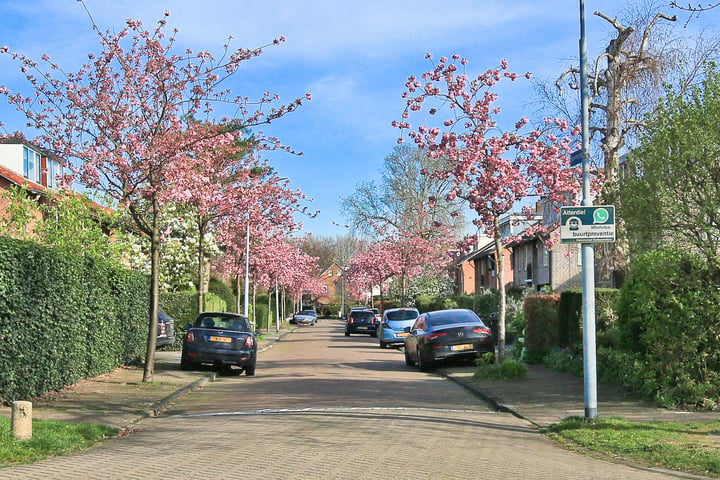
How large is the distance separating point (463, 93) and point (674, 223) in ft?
24.4

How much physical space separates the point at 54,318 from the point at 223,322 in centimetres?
733

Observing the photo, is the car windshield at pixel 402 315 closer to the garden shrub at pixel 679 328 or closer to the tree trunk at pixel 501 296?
the tree trunk at pixel 501 296

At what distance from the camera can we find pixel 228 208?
2581cm

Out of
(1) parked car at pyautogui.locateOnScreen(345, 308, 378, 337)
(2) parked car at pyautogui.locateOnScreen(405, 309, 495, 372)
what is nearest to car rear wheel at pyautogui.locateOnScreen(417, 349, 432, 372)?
(2) parked car at pyautogui.locateOnScreen(405, 309, 495, 372)

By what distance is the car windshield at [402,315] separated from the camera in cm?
3484

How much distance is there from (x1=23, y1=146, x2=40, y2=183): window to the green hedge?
61.0ft

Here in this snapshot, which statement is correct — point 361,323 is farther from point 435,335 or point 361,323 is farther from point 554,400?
point 554,400

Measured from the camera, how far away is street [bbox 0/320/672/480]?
818cm

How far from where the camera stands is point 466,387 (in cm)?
1769

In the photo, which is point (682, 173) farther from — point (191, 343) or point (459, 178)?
point (191, 343)

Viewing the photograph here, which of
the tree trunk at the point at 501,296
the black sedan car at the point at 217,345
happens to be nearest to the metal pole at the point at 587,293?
the tree trunk at the point at 501,296

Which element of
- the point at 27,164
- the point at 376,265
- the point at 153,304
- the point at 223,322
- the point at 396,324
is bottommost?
the point at 396,324

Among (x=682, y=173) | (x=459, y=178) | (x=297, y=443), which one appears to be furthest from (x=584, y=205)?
(x=459, y=178)

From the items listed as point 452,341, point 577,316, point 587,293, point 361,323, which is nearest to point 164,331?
point 452,341
